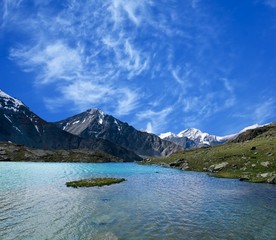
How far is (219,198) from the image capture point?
44.6 meters

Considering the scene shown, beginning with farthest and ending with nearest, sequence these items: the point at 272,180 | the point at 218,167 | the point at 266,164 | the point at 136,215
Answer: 1. the point at 218,167
2. the point at 266,164
3. the point at 272,180
4. the point at 136,215

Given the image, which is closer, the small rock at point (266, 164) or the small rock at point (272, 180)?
the small rock at point (272, 180)

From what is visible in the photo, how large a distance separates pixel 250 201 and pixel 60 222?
2721 centimetres

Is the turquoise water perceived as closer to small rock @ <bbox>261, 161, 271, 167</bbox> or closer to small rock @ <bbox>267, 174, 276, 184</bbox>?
small rock @ <bbox>267, 174, 276, 184</bbox>

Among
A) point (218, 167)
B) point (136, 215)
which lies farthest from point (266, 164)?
point (136, 215)

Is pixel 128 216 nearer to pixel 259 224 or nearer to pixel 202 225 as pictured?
pixel 202 225

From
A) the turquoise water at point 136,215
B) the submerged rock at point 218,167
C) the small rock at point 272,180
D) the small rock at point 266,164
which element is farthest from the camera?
the submerged rock at point 218,167

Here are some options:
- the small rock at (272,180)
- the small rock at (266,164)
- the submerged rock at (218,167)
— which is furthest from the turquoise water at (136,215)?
the submerged rock at (218,167)

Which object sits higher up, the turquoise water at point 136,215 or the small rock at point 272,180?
the small rock at point 272,180

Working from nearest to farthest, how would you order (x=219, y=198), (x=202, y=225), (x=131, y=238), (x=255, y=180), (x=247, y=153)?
(x=131, y=238) < (x=202, y=225) < (x=219, y=198) < (x=255, y=180) < (x=247, y=153)

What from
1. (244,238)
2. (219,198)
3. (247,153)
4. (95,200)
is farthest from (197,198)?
(247,153)

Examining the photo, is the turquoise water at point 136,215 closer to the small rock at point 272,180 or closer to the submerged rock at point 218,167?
the small rock at point 272,180

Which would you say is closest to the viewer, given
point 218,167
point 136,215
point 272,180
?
point 136,215

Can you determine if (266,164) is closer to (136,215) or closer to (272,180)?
(272,180)
